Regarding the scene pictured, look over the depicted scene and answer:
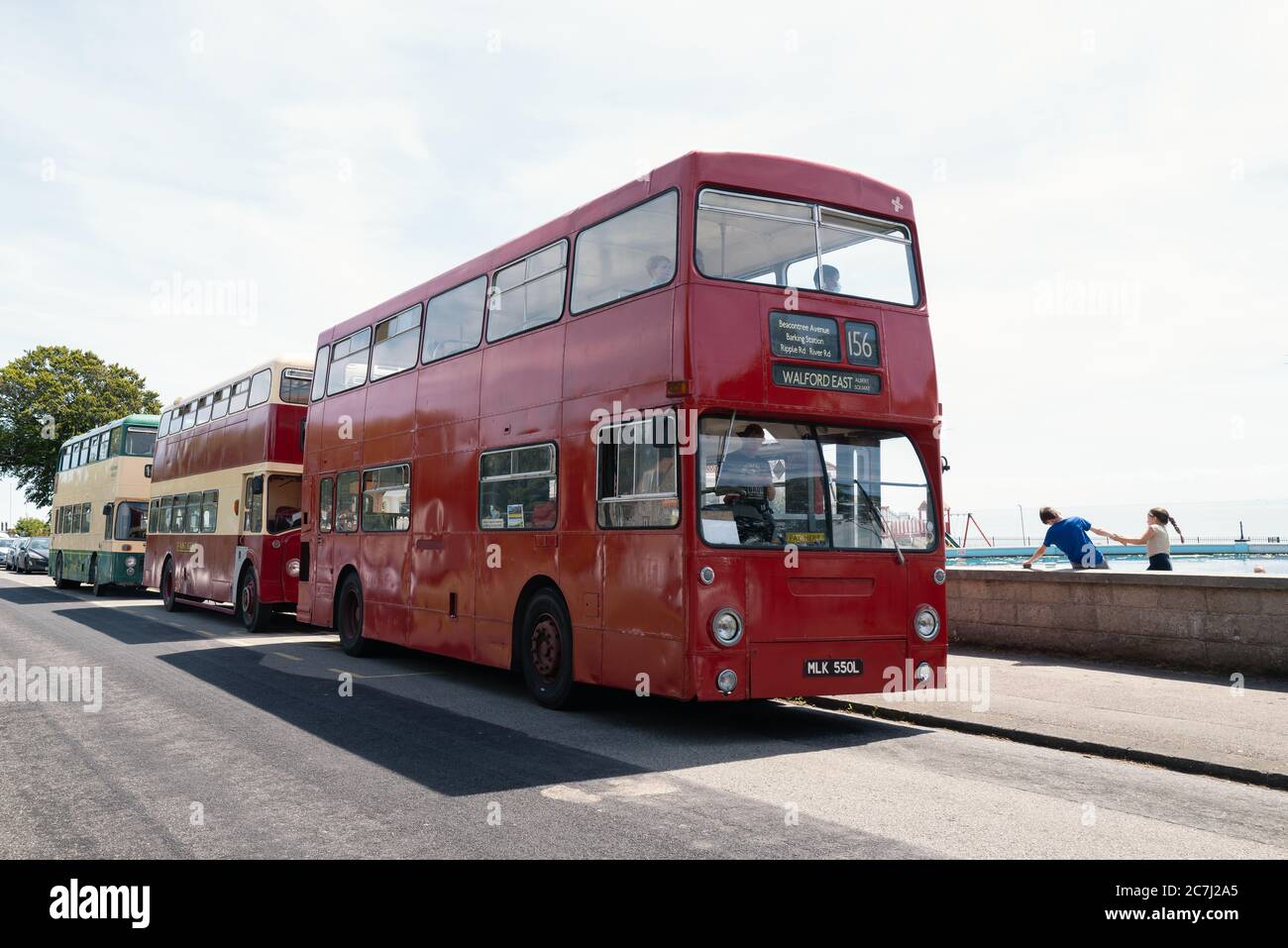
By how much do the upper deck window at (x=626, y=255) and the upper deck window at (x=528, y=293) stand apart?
314mm

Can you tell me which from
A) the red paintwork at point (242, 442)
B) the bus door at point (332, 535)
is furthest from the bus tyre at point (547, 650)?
the red paintwork at point (242, 442)

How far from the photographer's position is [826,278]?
8250 mm

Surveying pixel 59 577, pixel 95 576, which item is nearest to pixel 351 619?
pixel 95 576

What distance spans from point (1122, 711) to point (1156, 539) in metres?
4.64

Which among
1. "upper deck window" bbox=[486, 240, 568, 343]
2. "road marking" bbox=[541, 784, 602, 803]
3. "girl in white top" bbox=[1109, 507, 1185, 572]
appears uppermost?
"upper deck window" bbox=[486, 240, 568, 343]

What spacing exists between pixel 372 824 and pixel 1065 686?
24.0ft

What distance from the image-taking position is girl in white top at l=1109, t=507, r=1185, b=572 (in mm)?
12359

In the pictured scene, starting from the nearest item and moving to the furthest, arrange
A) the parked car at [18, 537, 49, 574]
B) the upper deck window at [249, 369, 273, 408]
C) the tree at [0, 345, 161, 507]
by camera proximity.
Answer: the upper deck window at [249, 369, 273, 408]
the parked car at [18, 537, 49, 574]
the tree at [0, 345, 161, 507]

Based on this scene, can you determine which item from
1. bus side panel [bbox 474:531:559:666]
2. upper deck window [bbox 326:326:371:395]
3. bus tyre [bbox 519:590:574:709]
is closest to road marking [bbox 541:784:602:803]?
bus tyre [bbox 519:590:574:709]

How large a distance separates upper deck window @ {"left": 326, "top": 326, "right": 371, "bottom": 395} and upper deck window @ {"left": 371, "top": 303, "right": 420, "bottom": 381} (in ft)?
1.19

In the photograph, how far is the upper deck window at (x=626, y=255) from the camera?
801 centimetres

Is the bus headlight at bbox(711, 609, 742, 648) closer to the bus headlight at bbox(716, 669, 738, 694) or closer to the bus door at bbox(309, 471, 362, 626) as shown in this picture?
the bus headlight at bbox(716, 669, 738, 694)
